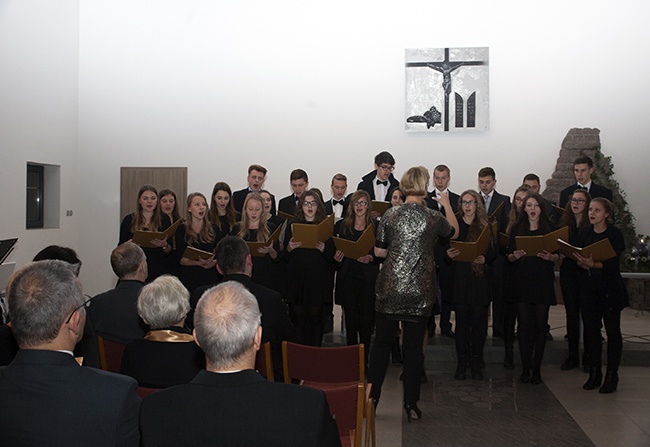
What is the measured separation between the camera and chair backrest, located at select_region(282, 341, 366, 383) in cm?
349

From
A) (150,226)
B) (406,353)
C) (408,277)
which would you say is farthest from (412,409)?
(150,226)

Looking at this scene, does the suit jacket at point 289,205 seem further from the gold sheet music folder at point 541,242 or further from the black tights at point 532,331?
the black tights at point 532,331

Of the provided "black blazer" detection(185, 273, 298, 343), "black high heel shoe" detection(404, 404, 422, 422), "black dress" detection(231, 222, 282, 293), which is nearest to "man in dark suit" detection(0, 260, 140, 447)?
"black blazer" detection(185, 273, 298, 343)

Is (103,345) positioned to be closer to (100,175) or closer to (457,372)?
(457,372)

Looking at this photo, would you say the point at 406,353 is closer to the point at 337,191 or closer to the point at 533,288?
the point at 533,288

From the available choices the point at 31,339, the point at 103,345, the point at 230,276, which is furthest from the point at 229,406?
the point at 230,276

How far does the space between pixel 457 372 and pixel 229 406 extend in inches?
180

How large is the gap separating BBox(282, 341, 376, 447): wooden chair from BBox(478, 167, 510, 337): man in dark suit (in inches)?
129

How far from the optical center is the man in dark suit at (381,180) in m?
7.09

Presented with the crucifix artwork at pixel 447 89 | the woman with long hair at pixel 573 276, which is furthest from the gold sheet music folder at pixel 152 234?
the crucifix artwork at pixel 447 89

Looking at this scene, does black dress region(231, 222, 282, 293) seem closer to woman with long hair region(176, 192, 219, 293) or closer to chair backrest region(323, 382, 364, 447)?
woman with long hair region(176, 192, 219, 293)

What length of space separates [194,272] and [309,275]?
40.6 inches

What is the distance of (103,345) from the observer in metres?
3.46

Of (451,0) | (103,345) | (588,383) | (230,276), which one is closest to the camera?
(103,345)
